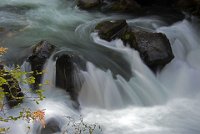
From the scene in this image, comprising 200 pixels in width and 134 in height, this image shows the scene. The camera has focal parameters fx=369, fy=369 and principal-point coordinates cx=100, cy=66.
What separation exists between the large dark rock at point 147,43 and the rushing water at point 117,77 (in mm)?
165

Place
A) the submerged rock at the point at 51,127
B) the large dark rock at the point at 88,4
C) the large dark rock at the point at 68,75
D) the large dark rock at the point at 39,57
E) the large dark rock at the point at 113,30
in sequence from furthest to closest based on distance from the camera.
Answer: the large dark rock at the point at 88,4
the large dark rock at the point at 113,30
the large dark rock at the point at 39,57
the large dark rock at the point at 68,75
the submerged rock at the point at 51,127

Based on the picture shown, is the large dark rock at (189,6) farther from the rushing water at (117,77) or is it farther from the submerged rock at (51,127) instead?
the submerged rock at (51,127)

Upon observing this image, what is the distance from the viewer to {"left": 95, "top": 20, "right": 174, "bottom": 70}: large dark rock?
8.19 m

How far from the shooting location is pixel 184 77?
847cm

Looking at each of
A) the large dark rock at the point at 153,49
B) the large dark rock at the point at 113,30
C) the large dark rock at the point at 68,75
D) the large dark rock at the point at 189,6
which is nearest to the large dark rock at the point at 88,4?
the large dark rock at the point at 113,30

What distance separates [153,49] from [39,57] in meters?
2.51

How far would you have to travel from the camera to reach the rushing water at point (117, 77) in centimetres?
705

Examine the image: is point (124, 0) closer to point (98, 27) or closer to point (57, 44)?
point (98, 27)

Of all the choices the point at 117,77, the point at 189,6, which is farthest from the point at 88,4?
the point at 117,77

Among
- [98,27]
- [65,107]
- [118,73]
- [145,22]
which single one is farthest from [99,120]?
[145,22]

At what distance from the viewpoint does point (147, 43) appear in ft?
27.3

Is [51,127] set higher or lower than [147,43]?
lower

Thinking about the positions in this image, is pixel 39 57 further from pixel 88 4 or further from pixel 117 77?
pixel 88 4

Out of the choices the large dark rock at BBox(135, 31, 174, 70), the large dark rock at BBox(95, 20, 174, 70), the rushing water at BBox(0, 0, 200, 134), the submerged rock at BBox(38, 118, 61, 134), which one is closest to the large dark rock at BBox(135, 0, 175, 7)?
the rushing water at BBox(0, 0, 200, 134)
